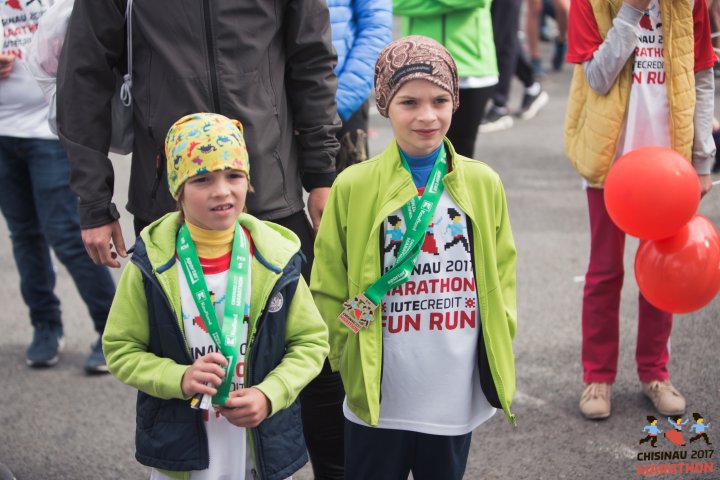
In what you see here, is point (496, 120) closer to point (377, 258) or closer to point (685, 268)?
point (685, 268)

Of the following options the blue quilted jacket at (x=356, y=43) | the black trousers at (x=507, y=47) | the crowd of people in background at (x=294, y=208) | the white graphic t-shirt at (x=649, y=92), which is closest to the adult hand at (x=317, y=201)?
the crowd of people in background at (x=294, y=208)

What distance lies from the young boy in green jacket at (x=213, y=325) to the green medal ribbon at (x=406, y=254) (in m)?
0.16

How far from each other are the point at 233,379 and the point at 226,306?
0.25 meters

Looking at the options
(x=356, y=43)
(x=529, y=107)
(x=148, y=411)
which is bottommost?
(x=529, y=107)

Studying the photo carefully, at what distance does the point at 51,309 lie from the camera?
16.4 feet

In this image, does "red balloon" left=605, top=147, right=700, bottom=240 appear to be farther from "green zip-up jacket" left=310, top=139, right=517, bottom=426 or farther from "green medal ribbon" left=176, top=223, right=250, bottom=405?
"green medal ribbon" left=176, top=223, right=250, bottom=405

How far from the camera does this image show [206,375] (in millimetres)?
2396

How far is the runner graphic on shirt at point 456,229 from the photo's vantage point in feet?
9.12

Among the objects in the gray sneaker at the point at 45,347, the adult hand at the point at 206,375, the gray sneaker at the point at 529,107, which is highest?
→ the adult hand at the point at 206,375

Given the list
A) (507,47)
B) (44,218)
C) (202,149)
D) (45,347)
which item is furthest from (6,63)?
(507,47)

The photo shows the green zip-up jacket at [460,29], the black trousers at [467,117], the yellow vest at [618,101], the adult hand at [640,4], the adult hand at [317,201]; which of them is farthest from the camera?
the black trousers at [467,117]

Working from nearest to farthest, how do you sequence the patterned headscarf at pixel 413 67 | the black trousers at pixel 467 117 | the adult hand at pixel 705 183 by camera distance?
1. the patterned headscarf at pixel 413 67
2. the adult hand at pixel 705 183
3. the black trousers at pixel 467 117

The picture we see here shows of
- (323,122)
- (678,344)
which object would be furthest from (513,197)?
(323,122)

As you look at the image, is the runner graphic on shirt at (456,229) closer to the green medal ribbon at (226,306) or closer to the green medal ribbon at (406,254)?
the green medal ribbon at (406,254)
